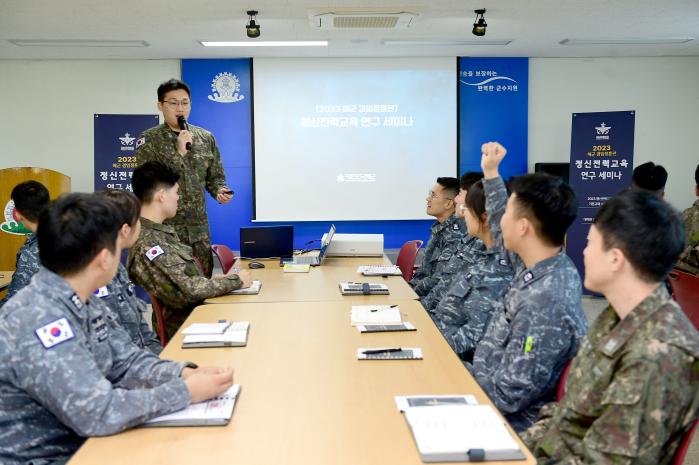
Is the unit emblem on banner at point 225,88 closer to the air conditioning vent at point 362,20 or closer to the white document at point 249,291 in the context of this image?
the air conditioning vent at point 362,20

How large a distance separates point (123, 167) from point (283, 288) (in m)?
3.95

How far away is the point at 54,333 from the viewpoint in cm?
151

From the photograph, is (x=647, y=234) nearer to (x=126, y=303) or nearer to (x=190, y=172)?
(x=126, y=303)

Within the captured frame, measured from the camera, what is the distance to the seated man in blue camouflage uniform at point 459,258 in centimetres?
329

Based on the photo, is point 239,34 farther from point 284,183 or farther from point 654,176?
point 654,176

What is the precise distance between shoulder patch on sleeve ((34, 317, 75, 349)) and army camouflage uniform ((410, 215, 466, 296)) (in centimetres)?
271

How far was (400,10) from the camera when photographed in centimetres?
524

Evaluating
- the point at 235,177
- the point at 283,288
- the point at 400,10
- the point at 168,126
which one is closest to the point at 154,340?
the point at 283,288

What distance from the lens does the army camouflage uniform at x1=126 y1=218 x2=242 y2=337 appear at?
3072 millimetres

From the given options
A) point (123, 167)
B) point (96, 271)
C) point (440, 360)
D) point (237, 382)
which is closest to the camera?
point (96, 271)

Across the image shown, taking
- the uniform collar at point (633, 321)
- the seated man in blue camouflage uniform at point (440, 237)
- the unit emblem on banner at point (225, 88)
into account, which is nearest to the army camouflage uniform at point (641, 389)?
the uniform collar at point (633, 321)

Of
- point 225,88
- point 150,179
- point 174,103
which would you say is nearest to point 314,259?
point 174,103

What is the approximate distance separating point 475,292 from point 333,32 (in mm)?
4012

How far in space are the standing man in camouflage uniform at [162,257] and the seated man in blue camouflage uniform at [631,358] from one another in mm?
1961
